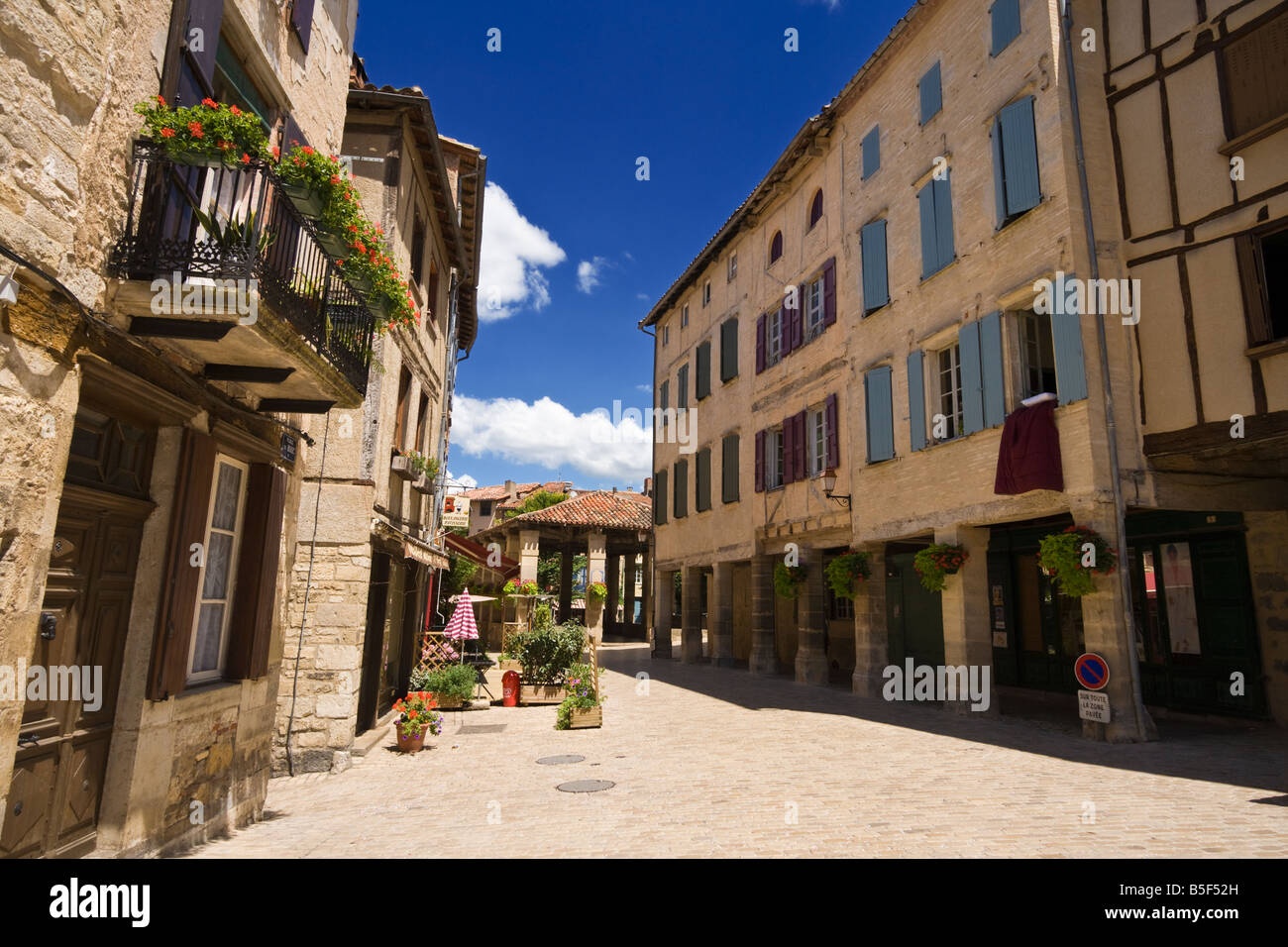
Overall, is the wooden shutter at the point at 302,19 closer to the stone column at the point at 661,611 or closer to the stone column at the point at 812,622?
the stone column at the point at 812,622

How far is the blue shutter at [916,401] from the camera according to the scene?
1334 cm

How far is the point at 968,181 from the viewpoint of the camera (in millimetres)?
12695

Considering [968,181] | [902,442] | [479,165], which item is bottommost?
[902,442]

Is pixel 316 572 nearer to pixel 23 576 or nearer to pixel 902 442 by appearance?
pixel 23 576

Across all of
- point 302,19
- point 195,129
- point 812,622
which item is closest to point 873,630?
point 812,622

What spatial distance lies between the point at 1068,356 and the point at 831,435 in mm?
6155

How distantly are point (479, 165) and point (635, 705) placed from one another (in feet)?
40.0

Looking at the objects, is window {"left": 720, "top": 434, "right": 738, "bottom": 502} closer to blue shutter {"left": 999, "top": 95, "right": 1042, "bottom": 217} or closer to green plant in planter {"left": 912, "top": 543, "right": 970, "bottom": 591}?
green plant in planter {"left": 912, "top": 543, "right": 970, "bottom": 591}

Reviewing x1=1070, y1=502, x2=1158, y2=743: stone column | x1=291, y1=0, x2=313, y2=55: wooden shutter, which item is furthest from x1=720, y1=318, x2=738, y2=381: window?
x1=291, y1=0, x2=313, y2=55: wooden shutter

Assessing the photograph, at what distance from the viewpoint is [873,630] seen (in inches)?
583

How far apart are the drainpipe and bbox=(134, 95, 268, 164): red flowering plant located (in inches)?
415

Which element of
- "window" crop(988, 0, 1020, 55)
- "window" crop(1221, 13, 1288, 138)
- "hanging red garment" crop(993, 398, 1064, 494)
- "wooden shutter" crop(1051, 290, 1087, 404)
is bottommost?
"hanging red garment" crop(993, 398, 1064, 494)

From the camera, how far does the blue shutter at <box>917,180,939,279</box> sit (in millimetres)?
13375
